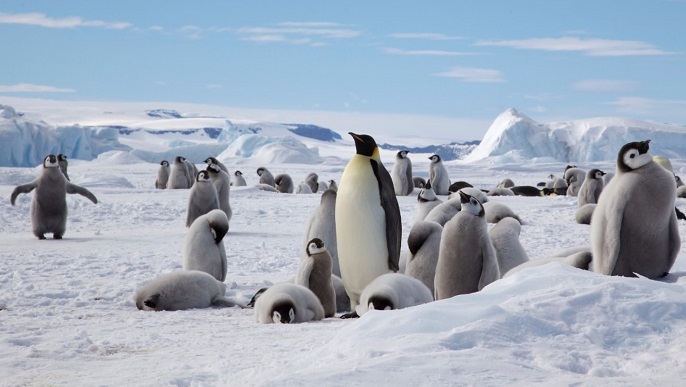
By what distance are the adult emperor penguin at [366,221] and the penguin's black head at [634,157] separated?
1729 mm

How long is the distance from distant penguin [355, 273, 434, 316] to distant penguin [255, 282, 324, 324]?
0.28 m

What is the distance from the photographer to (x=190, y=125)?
129500 mm

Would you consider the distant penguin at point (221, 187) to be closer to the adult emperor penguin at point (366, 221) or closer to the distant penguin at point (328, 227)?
the distant penguin at point (328, 227)

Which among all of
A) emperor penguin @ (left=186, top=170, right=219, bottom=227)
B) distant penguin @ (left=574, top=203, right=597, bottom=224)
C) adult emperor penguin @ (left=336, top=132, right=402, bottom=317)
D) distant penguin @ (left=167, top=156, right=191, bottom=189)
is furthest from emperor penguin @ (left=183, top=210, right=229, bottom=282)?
distant penguin @ (left=167, top=156, right=191, bottom=189)

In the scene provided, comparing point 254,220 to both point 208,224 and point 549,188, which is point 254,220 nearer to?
point 208,224

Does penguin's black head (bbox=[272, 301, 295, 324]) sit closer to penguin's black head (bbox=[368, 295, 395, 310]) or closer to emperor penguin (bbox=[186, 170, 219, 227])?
penguin's black head (bbox=[368, 295, 395, 310])

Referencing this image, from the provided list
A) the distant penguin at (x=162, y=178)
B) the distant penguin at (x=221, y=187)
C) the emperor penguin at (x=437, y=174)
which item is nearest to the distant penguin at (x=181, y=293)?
the distant penguin at (x=221, y=187)

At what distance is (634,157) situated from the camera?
15.1 feet

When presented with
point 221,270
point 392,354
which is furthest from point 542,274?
point 221,270

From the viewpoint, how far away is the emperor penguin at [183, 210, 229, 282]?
21.5 feet

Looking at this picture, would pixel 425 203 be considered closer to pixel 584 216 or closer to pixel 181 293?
pixel 584 216

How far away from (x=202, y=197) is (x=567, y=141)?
38.0 meters

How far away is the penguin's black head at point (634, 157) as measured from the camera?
15.1ft

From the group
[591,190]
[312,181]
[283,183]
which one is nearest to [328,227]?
[591,190]
